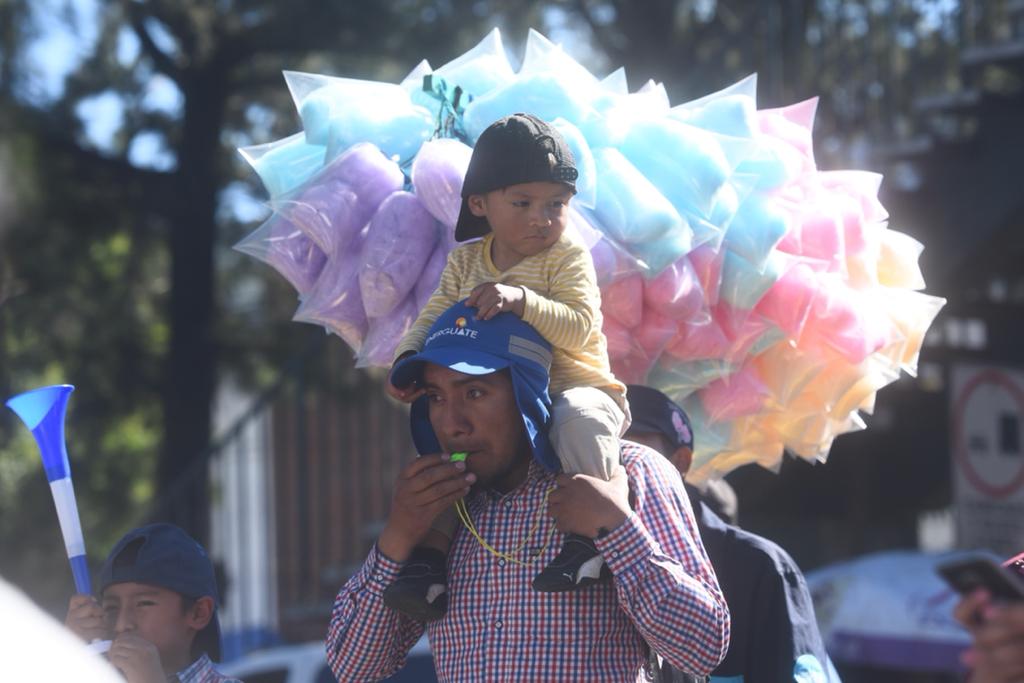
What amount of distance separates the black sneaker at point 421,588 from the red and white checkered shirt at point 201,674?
739 mm

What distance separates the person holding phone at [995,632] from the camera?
205 cm

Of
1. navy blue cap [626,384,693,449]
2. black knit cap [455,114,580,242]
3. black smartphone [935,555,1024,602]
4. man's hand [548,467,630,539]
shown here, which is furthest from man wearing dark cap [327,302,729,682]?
navy blue cap [626,384,693,449]

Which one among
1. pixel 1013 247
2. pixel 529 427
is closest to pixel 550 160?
pixel 529 427

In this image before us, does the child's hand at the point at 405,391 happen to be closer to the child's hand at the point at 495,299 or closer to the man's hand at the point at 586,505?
the child's hand at the point at 495,299

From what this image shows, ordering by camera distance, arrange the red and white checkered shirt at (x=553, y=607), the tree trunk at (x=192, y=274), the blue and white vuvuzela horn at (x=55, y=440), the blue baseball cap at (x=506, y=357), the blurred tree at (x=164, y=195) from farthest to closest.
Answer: the tree trunk at (x=192, y=274)
the blurred tree at (x=164, y=195)
the blue and white vuvuzela horn at (x=55, y=440)
the blue baseball cap at (x=506, y=357)
the red and white checkered shirt at (x=553, y=607)

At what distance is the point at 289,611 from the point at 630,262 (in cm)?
742

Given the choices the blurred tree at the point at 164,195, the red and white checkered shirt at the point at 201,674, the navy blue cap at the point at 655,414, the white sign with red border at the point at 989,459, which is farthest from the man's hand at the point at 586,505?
the blurred tree at the point at 164,195

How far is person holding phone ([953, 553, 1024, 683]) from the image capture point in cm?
205

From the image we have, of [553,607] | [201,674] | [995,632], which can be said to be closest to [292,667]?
[201,674]

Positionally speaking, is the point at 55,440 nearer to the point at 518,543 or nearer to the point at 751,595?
the point at 518,543

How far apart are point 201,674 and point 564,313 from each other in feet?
3.96

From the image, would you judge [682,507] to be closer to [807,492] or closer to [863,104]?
[863,104]

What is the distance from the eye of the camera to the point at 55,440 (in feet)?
9.88

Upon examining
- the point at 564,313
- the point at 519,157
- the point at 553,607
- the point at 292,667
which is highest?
the point at 519,157
